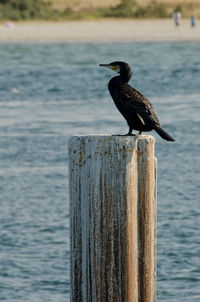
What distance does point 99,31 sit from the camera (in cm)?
5022

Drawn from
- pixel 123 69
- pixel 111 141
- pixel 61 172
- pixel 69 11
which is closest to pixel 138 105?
pixel 123 69

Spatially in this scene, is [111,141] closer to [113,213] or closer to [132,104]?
[113,213]

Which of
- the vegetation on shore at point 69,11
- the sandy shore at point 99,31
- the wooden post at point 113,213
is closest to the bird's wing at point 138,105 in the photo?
the wooden post at point 113,213

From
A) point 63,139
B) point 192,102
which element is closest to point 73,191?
point 63,139

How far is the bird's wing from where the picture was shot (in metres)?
4.90

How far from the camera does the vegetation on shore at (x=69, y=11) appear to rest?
58.1 meters

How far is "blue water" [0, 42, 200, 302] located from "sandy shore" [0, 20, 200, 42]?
57.9 ft

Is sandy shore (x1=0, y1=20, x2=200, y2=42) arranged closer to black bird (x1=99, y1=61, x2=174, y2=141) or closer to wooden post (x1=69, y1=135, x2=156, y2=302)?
black bird (x1=99, y1=61, x2=174, y2=141)

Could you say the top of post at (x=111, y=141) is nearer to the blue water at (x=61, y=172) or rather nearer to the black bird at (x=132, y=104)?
the black bird at (x=132, y=104)

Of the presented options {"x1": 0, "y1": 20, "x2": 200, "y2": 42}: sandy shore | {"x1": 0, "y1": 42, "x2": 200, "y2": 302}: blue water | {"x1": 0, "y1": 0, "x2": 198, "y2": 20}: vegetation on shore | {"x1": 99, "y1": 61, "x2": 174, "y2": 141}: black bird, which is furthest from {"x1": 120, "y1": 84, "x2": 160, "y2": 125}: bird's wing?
{"x1": 0, "y1": 0, "x2": 198, "y2": 20}: vegetation on shore

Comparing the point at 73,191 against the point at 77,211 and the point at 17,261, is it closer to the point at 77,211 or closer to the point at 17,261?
the point at 77,211

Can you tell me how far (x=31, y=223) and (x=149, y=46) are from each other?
34.5 m

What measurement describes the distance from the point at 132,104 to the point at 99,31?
45.7 meters

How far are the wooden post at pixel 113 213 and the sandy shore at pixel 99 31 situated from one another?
43.1m
